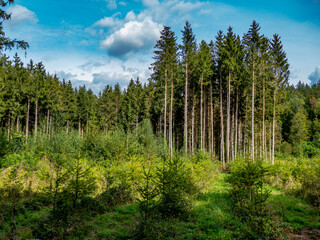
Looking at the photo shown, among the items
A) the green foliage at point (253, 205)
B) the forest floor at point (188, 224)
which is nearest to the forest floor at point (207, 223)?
the forest floor at point (188, 224)

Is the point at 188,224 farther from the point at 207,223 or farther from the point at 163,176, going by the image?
the point at 163,176

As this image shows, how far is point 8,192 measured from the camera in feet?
25.9

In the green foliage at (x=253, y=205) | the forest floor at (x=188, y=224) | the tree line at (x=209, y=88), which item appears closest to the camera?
the green foliage at (x=253, y=205)

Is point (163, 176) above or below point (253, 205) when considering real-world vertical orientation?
above

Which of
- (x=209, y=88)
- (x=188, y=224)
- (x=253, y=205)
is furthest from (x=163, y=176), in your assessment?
(x=209, y=88)

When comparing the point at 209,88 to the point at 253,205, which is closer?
the point at 253,205

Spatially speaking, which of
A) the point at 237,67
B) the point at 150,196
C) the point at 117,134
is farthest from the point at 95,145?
the point at 237,67

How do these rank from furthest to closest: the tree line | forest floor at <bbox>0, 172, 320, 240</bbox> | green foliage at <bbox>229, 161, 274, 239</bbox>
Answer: the tree line → forest floor at <bbox>0, 172, 320, 240</bbox> → green foliage at <bbox>229, 161, 274, 239</bbox>

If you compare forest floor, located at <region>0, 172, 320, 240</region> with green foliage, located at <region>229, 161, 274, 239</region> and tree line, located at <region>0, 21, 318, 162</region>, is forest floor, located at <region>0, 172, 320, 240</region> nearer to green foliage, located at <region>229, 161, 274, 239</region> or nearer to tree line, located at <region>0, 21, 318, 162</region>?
green foliage, located at <region>229, 161, 274, 239</region>

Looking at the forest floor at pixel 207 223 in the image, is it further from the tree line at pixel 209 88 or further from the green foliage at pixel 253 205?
the tree line at pixel 209 88

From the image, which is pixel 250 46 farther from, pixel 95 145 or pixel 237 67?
pixel 95 145

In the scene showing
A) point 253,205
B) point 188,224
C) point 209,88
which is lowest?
point 188,224

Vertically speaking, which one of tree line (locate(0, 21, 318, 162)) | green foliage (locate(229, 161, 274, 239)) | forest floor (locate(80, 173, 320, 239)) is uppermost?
Result: tree line (locate(0, 21, 318, 162))

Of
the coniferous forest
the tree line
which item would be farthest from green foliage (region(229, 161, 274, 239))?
the tree line
